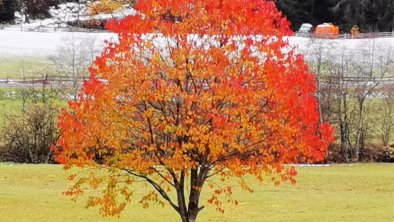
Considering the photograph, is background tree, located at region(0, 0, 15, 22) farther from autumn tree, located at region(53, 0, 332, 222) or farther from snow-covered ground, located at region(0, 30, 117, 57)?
autumn tree, located at region(53, 0, 332, 222)

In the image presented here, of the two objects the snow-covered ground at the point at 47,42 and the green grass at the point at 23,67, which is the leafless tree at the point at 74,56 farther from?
the green grass at the point at 23,67

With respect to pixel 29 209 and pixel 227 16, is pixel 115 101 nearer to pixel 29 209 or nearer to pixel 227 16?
pixel 227 16

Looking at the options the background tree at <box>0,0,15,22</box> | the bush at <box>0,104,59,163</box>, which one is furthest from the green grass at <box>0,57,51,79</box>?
the bush at <box>0,104,59,163</box>

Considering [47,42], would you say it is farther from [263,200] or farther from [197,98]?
[197,98]

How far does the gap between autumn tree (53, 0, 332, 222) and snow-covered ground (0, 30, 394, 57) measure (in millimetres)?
42378

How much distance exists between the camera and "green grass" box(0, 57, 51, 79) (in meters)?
57.6

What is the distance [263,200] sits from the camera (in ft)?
100

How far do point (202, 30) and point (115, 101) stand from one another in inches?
98.7

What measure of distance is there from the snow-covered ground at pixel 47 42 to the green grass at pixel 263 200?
75.9ft

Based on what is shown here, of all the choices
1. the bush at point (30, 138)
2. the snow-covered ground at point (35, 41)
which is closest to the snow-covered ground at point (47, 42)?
the snow-covered ground at point (35, 41)

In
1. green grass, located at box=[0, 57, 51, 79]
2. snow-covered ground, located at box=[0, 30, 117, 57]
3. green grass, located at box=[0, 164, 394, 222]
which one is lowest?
green grass, located at box=[0, 164, 394, 222]

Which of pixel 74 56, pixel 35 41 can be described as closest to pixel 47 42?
pixel 35 41

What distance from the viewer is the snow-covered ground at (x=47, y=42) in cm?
6088

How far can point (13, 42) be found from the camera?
206 ft
